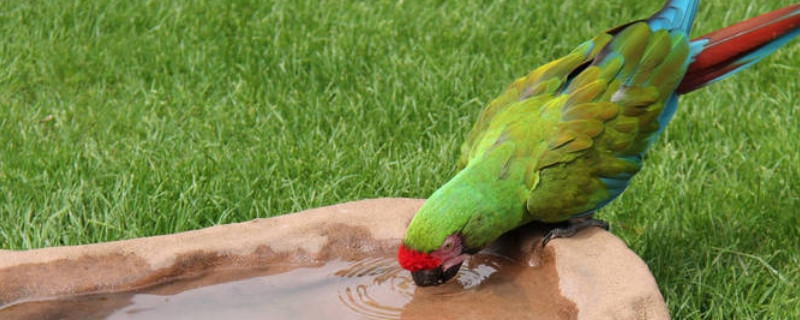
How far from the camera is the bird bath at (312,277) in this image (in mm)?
2688

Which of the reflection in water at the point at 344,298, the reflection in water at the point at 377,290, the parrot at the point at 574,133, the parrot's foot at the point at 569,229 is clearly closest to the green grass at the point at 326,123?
the parrot's foot at the point at 569,229

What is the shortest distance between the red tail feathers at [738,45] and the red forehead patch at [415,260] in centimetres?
109

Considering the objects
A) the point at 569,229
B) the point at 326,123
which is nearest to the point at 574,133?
the point at 569,229

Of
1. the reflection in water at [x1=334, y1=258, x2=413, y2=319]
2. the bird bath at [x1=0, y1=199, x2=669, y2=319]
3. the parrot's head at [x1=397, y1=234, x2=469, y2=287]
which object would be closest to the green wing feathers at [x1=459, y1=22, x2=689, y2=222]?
the bird bath at [x1=0, y1=199, x2=669, y2=319]

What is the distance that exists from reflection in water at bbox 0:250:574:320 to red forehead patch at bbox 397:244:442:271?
149mm

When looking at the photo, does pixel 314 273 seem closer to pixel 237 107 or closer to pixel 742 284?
pixel 742 284

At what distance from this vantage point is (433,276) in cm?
277

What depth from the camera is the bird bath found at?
269cm

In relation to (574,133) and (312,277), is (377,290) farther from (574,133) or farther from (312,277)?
(574,133)

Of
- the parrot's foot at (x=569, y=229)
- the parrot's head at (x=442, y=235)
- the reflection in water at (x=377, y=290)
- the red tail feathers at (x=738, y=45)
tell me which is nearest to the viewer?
the parrot's head at (x=442, y=235)

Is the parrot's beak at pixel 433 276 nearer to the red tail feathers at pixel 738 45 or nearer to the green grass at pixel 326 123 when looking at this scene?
the green grass at pixel 326 123

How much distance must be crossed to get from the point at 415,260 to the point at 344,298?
0.27m

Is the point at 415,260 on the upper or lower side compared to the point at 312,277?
upper

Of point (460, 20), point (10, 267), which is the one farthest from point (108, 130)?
point (460, 20)
